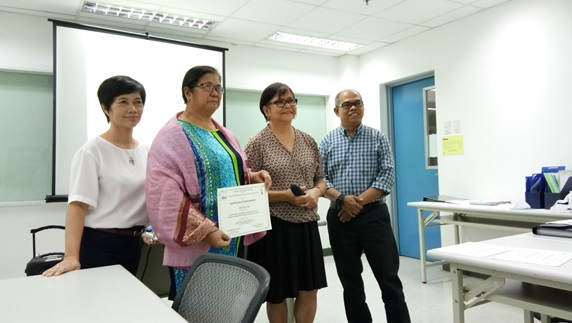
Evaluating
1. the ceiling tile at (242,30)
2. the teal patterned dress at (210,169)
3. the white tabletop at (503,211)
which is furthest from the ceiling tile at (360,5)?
the teal patterned dress at (210,169)

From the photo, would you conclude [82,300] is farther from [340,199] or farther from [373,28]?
[373,28]

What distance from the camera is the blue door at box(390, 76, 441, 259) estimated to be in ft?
15.0

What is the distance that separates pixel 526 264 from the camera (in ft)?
4.30

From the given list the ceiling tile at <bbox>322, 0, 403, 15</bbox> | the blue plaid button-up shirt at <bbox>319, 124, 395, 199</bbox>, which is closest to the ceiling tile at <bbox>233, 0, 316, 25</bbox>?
the ceiling tile at <bbox>322, 0, 403, 15</bbox>

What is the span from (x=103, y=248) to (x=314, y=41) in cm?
378

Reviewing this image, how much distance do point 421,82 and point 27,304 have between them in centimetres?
442

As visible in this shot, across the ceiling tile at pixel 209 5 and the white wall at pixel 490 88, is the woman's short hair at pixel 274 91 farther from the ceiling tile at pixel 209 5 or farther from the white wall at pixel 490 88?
the white wall at pixel 490 88

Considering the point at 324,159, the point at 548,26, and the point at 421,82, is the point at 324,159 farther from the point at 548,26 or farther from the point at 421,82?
the point at 421,82

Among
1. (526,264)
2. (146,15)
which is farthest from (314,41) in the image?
(526,264)

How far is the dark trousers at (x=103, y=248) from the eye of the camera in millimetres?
1557

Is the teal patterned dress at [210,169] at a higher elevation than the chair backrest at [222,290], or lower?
higher

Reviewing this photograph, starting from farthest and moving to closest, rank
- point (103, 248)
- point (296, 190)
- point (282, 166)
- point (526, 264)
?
point (282, 166)
point (296, 190)
point (103, 248)
point (526, 264)

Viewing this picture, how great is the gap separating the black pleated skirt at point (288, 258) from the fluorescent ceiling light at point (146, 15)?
2.80 meters

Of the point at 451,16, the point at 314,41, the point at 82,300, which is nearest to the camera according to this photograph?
the point at 82,300
